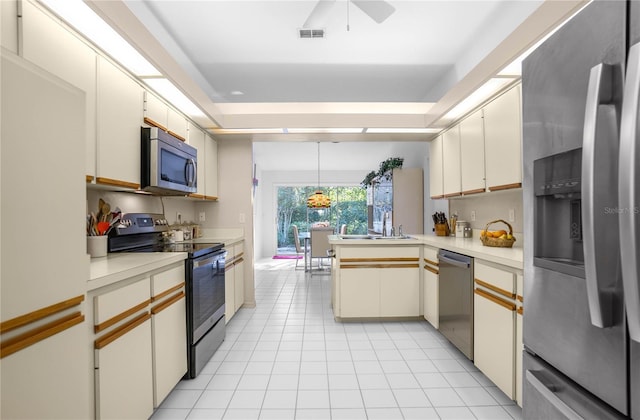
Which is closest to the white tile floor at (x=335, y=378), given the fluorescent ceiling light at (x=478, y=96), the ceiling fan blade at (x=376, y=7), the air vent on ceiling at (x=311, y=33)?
the fluorescent ceiling light at (x=478, y=96)

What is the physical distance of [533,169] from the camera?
109 centimetres

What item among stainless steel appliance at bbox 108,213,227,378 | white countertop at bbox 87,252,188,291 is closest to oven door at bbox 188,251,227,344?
stainless steel appliance at bbox 108,213,227,378

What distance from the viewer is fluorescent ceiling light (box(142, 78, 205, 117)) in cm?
226

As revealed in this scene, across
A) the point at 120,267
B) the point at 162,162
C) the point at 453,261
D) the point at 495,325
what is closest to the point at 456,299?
the point at 453,261

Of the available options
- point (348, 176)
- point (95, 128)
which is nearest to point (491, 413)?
point (95, 128)

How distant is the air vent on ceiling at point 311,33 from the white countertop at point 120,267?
2219 millimetres

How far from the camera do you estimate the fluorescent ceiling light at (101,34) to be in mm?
1445

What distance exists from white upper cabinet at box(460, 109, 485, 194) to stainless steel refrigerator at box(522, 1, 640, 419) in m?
1.65

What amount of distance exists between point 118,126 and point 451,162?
2.97 metres

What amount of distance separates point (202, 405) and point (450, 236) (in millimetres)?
2997

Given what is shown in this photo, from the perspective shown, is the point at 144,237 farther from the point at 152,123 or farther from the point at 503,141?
the point at 503,141

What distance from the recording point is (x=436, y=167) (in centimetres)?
376

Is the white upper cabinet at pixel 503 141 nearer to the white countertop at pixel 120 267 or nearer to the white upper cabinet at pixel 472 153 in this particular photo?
the white upper cabinet at pixel 472 153

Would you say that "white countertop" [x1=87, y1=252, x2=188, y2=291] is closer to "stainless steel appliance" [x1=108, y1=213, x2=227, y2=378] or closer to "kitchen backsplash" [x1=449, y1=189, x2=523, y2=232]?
"stainless steel appliance" [x1=108, y1=213, x2=227, y2=378]
